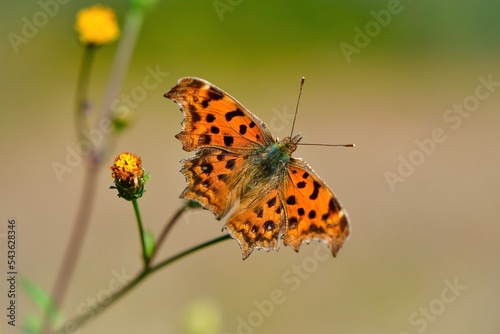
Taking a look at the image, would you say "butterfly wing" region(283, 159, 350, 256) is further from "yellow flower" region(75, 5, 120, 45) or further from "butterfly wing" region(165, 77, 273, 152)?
"yellow flower" region(75, 5, 120, 45)

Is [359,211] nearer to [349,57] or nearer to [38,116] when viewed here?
[349,57]

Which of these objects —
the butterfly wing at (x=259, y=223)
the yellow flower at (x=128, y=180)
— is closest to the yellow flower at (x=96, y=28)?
the yellow flower at (x=128, y=180)

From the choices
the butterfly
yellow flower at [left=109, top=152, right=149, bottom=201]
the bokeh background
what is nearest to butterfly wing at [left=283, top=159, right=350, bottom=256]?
the butterfly

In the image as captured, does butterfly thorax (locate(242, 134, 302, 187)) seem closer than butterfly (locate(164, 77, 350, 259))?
No

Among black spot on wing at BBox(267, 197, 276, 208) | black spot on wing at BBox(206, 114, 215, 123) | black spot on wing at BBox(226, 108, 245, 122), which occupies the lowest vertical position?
black spot on wing at BBox(267, 197, 276, 208)

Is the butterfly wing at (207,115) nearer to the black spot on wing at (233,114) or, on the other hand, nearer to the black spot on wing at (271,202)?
the black spot on wing at (233,114)

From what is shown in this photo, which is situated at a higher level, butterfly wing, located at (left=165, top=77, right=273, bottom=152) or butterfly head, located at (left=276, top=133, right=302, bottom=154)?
butterfly head, located at (left=276, top=133, right=302, bottom=154)
